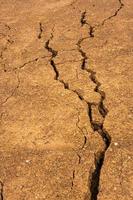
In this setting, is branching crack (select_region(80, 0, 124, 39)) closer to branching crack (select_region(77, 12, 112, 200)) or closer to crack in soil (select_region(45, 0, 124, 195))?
crack in soil (select_region(45, 0, 124, 195))

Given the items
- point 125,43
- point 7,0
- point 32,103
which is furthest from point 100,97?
point 7,0

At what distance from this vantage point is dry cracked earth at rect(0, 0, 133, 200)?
2.97 m

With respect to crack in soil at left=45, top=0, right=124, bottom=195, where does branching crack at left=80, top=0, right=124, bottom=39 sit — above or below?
above

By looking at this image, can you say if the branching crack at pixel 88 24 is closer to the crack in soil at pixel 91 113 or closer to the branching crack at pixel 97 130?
the crack in soil at pixel 91 113

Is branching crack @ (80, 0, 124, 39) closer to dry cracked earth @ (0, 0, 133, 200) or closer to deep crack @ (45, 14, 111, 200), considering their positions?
dry cracked earth @ (0, 0, 133, 200)

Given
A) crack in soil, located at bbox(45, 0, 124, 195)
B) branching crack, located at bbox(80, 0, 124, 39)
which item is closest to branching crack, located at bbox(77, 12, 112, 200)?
crack in soil, located at bbox(45, 0, 124, 195)

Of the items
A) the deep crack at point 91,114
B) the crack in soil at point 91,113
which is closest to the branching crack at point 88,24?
the crack in soil at point 91,113

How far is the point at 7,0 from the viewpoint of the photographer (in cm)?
693

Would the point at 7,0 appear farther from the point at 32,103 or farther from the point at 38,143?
the point at 38,143

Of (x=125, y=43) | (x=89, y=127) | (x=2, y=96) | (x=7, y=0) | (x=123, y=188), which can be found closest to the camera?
(x=123, y=188)

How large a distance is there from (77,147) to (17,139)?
1.79 feet

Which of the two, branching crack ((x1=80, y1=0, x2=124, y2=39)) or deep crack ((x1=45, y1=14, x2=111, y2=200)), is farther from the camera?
branching crack ((x1=80, y1=0, x2=124, y2=39))

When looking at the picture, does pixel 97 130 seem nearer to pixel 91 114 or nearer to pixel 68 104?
pixel 91 114

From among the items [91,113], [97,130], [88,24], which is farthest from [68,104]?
[88,24]
